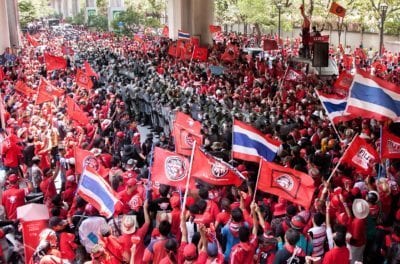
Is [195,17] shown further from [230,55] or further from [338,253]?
[338,253]

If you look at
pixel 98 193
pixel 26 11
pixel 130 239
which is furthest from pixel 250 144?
pixel 26 11

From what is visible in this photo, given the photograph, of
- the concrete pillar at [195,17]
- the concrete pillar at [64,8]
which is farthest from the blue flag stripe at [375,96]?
the concrete pillar at [64,8]

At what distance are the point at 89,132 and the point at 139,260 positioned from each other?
6.88 m

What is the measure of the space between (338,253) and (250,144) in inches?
144

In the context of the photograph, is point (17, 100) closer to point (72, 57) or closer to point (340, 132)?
point (340, 132)

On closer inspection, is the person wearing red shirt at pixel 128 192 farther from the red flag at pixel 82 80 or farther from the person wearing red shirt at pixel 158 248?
the red flag at pixel 82 80

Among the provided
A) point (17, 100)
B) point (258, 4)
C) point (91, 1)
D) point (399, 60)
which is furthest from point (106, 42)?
point (91, 1)

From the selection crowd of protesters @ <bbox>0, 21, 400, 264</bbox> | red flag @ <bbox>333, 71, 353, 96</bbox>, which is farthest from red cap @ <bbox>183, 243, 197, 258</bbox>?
red flag @ <bbox>333, 71, 353, 96</bbox>

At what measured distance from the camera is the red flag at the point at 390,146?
9.27 meters

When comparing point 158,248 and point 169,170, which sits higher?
point 169,170

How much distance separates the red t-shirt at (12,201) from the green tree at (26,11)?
56.8m

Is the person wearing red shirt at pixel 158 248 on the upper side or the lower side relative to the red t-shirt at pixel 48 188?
Answer: upper

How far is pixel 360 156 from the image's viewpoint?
8898mm

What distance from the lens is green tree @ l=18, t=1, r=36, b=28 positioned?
61659mm
